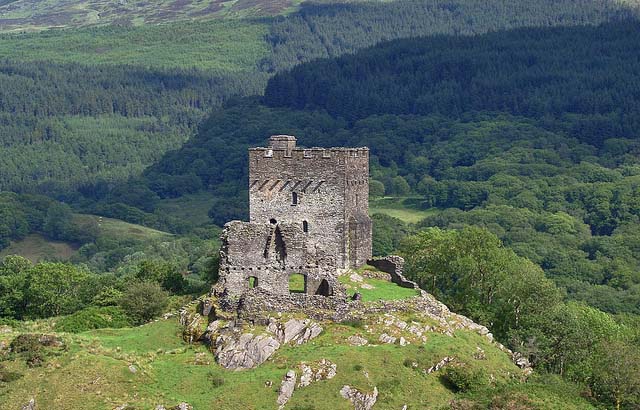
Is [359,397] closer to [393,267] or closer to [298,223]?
[298,223]

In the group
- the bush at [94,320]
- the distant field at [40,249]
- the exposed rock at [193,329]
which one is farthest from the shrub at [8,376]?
the distant field at [40,249]

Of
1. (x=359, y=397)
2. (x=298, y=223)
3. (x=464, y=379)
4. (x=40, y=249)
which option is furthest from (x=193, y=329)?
(x=40, y=249)

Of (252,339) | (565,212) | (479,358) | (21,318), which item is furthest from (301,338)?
(565,212)

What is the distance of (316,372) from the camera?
44094mm

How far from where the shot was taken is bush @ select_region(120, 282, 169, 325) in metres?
58.4

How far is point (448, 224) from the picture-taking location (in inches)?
6604

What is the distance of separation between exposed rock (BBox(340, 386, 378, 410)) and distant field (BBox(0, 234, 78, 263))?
13687cm

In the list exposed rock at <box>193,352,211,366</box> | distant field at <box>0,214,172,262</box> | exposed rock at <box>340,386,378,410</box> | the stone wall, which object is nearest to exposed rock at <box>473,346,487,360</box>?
exposed rock at <box>340,386,378,410</box>

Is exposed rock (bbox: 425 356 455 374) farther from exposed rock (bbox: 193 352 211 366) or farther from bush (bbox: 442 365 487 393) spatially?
exposed rock (bbox: 193 352 211 366)

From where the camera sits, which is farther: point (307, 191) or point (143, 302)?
point (143, 302)

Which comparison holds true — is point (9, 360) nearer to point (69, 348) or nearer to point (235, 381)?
point (69, 348)

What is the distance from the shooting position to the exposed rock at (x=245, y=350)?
45500 mm

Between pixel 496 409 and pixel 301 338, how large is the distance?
903 cm

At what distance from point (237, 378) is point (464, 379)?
30.3ft
